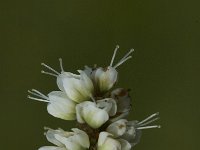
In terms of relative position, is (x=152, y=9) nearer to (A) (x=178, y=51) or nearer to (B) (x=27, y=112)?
(A) (x=178, y=51)

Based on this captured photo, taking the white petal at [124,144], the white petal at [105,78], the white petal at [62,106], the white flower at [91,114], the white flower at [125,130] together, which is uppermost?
the white petal at [105,78]

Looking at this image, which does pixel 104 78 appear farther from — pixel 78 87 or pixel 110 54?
pixel 110 54

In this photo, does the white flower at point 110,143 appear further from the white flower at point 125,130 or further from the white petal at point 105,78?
the white petal at point 105,78

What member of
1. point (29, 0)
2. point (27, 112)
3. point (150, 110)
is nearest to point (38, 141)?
point (27, 112)

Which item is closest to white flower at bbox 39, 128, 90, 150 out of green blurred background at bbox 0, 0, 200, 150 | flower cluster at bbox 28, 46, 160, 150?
flower cluster at bbox 28, 46, 160, 150

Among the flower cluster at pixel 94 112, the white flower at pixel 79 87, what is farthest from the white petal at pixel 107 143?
the white flower at pixel 79 87

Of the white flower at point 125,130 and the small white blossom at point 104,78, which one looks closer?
the white flower at point 125,130
